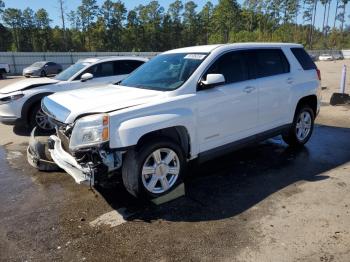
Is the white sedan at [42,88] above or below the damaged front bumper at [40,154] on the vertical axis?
above

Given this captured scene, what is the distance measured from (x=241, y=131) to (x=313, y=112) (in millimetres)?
2276

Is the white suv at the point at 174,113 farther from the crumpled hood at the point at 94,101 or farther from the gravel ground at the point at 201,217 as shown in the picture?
the gravel ground at the point at 201,217

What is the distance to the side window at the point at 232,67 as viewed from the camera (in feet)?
16.8

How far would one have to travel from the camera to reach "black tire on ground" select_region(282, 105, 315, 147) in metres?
6.53

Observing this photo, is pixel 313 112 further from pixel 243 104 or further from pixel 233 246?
pixel 233 246

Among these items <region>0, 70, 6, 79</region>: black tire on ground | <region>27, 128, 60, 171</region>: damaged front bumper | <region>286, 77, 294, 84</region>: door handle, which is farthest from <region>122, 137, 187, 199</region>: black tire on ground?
<region>0, 70, 6, 79</region>: black tire on ground

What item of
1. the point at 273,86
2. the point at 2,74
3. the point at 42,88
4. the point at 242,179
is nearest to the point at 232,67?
the point at 273,86

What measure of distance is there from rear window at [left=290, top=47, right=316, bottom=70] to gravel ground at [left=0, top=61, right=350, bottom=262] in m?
1.71

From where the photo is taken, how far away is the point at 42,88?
27.7 ft

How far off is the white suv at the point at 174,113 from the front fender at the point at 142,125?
11 mm

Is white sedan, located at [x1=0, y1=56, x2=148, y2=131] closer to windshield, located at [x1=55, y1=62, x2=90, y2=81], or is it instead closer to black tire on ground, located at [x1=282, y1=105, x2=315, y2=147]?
windshield, located at [x1=55, y1=62, x2=90, y2=81]

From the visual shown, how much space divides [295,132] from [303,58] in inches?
53.5

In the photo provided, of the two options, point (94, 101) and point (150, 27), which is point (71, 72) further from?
point (150, 27)

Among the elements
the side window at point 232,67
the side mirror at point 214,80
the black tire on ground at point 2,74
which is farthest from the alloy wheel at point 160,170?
the black tire on ground at point 2,74
